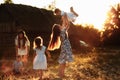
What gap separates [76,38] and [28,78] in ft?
87.2

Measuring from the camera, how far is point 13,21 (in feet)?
94.3

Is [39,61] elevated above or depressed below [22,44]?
below

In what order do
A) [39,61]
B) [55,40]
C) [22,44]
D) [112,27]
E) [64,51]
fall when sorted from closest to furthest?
1. [39,61]
2. [55,40]
3. [64,51]
4. [22,44]
5. [112,27]

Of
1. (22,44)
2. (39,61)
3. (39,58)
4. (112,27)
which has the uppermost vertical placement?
(112,27)

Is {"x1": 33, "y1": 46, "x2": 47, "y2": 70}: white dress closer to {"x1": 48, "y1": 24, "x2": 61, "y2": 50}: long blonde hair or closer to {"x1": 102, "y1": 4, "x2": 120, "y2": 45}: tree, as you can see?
{"x1": 48, "y1": 24, "x2": 61, "y2": 50}: long blonde hair

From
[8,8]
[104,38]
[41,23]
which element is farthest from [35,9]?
[104,38]

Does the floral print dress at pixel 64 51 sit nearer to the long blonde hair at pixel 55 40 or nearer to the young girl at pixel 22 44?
the long blonde hair at pixel 55 40

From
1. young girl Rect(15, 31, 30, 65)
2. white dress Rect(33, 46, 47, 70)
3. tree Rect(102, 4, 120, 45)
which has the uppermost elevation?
tree Rect(102, 4, 120, 45)

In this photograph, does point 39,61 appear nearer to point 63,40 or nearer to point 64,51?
point 64,51

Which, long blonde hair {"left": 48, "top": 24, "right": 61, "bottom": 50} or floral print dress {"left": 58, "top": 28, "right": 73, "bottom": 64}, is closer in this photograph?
long blonde hair {"left": 48, "top": 24, "right": 61, "bottom": 50}

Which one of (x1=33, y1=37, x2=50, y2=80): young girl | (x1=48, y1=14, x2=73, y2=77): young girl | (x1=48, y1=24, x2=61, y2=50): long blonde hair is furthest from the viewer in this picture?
(x1=48, y1=14, x2=73, y2=77): young girl

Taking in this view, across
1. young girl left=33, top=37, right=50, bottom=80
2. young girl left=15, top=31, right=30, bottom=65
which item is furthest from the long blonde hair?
young girl left=15, top=31, right=30, bottom=65

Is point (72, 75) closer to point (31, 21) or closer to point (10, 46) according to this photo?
point (10, 46)

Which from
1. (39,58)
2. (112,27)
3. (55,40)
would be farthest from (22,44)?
(112,27)
